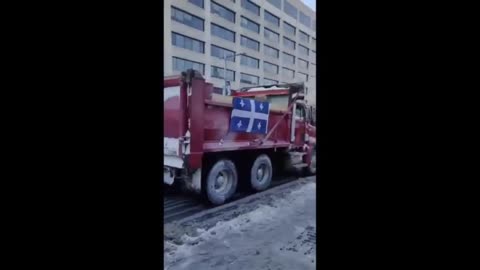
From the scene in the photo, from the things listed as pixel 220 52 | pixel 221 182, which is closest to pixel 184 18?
pixel 220 52

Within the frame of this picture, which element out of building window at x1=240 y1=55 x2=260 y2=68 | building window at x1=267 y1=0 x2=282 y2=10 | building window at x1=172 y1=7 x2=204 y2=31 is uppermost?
building window at x1=267 y1=0 x2=282 y2=10

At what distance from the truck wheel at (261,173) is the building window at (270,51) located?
14.8 m

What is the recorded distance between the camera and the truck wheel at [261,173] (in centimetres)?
523

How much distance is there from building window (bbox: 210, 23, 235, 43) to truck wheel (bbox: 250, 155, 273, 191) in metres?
12.8

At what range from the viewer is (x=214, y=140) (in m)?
4.48

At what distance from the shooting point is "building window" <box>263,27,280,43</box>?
58.9 feet

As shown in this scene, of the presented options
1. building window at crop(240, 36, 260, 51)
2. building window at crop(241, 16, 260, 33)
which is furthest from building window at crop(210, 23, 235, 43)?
building window at crop(241, 16, 260, 33)

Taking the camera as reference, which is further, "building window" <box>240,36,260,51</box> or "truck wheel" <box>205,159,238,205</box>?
"building window" <box>240,36,260,51</box>

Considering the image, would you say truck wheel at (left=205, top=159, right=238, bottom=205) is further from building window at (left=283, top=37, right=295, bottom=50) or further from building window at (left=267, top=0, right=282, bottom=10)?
building window at (left=283, top=37, right=295, bottom=50)

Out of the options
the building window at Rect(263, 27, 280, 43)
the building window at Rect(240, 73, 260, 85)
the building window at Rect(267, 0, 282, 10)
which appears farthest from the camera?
the building window at Rect(240, 73, 260, 85)

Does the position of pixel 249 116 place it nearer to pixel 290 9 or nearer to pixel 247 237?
pixel 247 237
